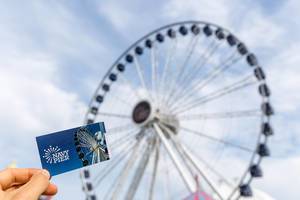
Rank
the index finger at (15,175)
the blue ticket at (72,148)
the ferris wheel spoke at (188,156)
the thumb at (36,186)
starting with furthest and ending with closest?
the ferris wheel spoke at (188,156), the blue ticket at (72,148), the index finger at (15,175), the thumb at (36,186)

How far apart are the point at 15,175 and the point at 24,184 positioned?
0.12m

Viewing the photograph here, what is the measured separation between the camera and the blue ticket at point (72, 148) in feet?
10.2

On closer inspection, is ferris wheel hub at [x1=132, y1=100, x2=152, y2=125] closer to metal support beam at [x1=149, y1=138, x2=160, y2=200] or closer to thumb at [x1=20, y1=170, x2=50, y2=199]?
metal support beam at [x1=149, y1=138, x2=160, y2=200]

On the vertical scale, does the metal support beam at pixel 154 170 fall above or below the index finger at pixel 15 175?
below

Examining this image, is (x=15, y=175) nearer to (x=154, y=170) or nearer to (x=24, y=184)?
(x=24, y=184)

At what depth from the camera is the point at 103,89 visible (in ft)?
132

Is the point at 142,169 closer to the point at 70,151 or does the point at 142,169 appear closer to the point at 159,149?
the point at 159,149

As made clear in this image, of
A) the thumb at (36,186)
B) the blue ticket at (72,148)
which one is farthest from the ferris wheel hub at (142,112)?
the thumb at (36,186)

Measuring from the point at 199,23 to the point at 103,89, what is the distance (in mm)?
10341

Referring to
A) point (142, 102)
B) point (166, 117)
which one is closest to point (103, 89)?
point (142, 102)

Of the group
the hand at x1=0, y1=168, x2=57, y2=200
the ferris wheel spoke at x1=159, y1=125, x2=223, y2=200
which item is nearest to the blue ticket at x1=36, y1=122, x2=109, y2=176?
the hand at x1=0, y1=168, x2=57, y2=200

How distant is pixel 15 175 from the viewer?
291 cm

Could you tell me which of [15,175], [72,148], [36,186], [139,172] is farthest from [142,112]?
[36,186]

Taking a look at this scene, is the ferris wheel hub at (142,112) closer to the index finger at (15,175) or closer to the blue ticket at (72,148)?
the blue ticket at (72,148)
